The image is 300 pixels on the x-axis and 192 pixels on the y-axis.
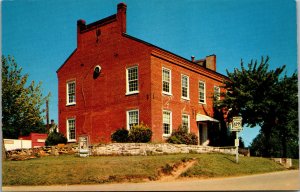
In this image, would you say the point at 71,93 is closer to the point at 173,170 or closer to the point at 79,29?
the point at 79,29

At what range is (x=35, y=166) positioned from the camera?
58.9 feet

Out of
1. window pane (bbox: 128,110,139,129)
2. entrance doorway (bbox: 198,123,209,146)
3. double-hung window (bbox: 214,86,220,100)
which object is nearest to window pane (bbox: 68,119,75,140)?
window pane (bbox: 128,110,139,129)

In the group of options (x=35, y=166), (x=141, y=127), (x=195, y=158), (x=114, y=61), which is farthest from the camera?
(x=114, y=61)

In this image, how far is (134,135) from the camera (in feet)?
84.3

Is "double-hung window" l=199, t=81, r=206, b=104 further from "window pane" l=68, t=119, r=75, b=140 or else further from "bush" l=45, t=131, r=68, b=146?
"bush" l=45, t=131, r=68, b=146

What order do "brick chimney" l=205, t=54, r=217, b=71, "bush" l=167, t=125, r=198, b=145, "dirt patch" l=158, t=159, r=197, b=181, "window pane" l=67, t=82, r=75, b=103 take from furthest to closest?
1. "brick chimney" l=205, t=54, r=217, b=71
2. "window pane" l=67, t=82, r=75, b=103
3. "bush" l=167, t=125, r=198, b=145
4. "dirt patch" l=158, t=159, r=197, b=181

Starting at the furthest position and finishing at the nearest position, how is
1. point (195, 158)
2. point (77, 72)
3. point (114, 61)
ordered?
point (77, 72) < point (114, 61) < point (195, 158)

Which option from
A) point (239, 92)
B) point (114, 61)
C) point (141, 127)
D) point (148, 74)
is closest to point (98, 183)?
point (141, 127)

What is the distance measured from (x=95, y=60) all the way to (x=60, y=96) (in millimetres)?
4796

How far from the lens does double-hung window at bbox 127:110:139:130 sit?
27.5m

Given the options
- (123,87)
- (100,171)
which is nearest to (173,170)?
(100,171)

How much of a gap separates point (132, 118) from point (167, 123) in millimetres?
→ 2567

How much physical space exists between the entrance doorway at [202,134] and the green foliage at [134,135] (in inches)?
286

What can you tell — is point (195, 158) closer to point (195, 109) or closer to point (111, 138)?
point (111, 138)
